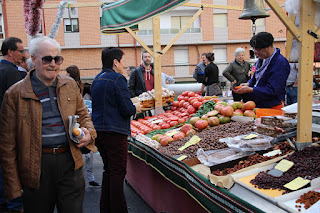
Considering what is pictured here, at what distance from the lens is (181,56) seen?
28.3m

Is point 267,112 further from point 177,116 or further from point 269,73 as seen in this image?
point 177,116

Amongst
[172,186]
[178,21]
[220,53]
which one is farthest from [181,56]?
[172,186]

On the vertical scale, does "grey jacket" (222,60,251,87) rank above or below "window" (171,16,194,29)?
below

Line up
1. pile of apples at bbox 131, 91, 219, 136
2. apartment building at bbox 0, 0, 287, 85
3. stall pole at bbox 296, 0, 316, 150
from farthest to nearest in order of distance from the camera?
1. apartment building at bbox 0, 0, 287, 85
2. pile of apples at bbox 131, 91, 219, 136
3. stall pole at bbox 296, 0, 316, 150

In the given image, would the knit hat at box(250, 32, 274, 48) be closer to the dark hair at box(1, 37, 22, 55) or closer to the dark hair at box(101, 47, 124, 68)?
the dark hair at box(101, 47, 124, 68)

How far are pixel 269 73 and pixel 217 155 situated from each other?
132cm

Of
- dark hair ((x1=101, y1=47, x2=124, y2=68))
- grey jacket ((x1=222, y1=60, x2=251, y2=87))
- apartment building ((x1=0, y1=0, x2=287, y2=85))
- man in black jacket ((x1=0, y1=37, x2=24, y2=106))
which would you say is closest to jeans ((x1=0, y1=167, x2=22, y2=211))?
dark hair ((x1=101, y1=47, x2=124, y2=68))

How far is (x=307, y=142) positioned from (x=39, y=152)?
2134 mm

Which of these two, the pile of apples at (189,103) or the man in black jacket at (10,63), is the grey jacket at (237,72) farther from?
the man in black jacket at (10,63)

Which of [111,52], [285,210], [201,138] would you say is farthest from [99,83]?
[285,210]

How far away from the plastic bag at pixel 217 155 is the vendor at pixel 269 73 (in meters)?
1.00

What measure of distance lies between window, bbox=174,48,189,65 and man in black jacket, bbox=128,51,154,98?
2172cm

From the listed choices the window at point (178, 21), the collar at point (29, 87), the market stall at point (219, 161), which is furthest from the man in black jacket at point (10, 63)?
the window at point (178, 21)

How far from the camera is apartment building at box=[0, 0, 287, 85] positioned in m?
26.4
